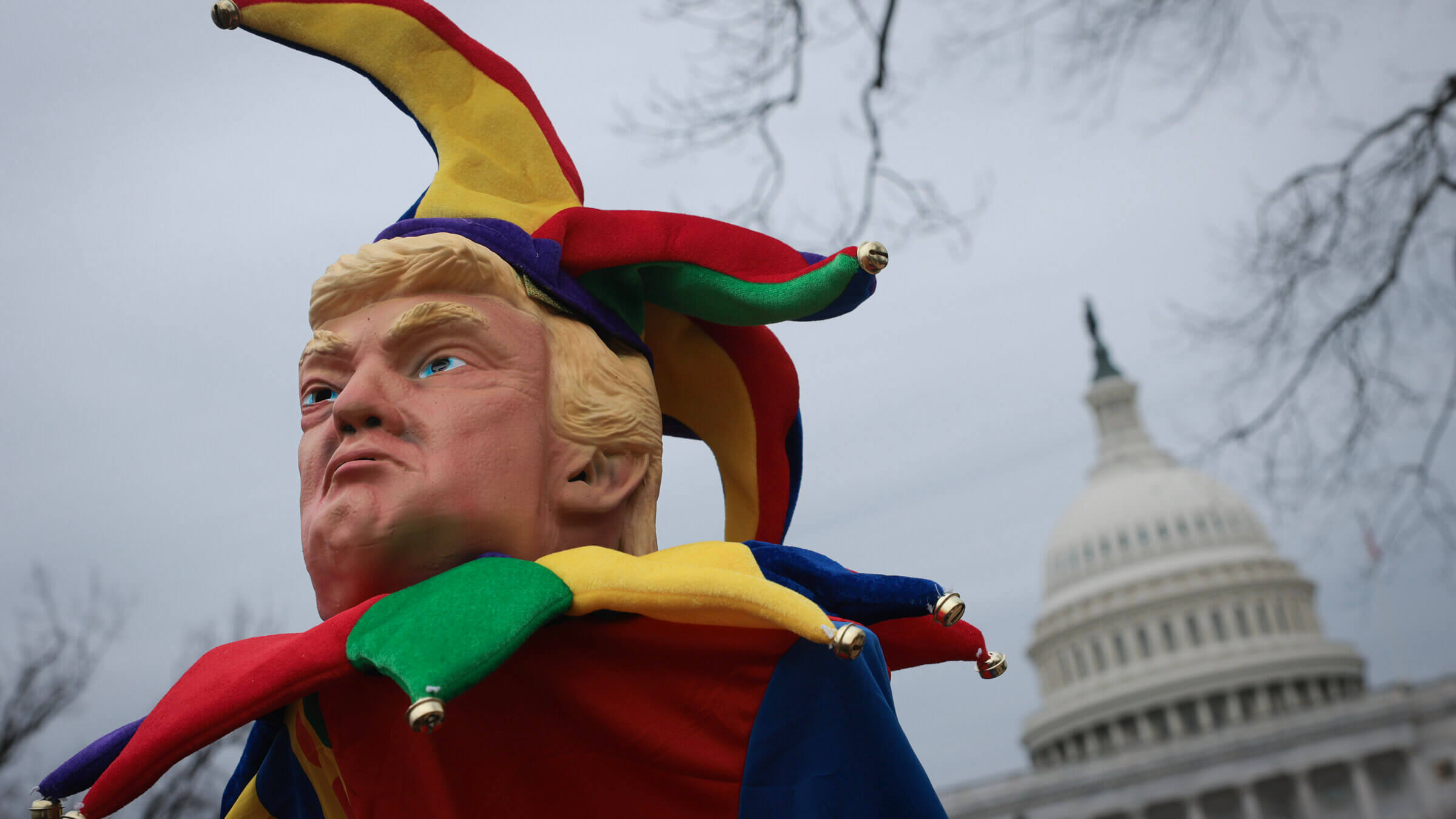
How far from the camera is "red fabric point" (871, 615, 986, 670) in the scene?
8.99 ft

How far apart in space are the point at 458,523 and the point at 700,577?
55 cm

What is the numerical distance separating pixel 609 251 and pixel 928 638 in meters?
1.12

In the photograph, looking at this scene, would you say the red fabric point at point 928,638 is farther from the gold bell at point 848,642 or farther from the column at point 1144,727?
the column at point 1144,727

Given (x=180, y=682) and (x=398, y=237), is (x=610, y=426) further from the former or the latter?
(x=180, y=682)

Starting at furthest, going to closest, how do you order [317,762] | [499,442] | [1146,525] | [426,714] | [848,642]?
[1146,525] → [499,442] → [317,762] → [848,642] → [426,714]

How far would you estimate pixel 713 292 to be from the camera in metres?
2.94

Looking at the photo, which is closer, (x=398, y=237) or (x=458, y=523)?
(x=458, y=523)

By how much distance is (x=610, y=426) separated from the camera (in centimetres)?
275

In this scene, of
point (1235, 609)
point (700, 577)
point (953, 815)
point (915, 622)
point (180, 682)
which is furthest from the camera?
point (1235, 609)

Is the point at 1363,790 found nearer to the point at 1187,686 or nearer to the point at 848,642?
the point at 1187,686

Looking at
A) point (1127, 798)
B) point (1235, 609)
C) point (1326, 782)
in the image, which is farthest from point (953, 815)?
point (1235, 609)

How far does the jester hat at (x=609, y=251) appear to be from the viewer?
2.85m

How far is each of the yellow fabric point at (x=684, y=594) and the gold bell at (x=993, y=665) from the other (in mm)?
622

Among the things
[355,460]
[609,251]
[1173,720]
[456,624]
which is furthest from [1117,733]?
[456,624]
